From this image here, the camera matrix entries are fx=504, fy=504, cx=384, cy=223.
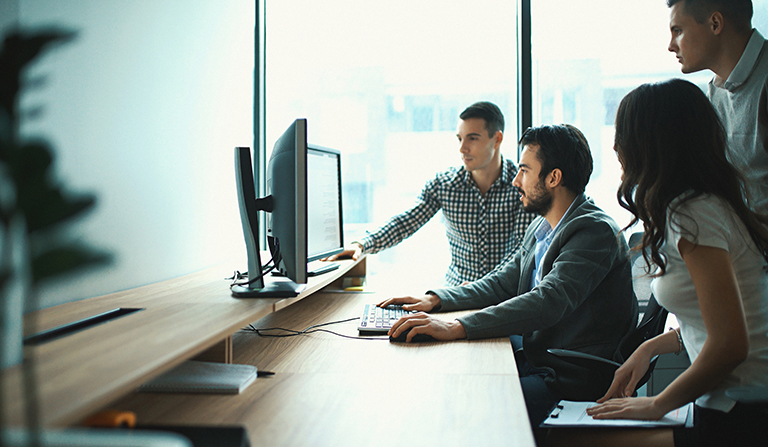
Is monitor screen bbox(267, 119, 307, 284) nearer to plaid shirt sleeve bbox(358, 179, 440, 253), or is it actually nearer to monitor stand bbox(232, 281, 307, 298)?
monitor stand bbox(232, 281, 307, 298)

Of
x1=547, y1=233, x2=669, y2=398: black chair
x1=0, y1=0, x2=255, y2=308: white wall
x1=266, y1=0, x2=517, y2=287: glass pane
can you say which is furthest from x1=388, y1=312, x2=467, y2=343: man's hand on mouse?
x1=266, y1=0, x2=517, y2=287: glass pane

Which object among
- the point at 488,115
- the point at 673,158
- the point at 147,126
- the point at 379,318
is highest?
the point at 488,115

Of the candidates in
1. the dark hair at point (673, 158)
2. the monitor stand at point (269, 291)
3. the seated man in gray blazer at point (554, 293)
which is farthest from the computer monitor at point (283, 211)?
the dark hair at point (673, 158)

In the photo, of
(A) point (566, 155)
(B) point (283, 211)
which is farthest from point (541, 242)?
(B) point (283, 211)

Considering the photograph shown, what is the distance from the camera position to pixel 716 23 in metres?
1.52

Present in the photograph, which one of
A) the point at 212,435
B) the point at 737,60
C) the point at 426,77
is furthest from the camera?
the point at 426,77

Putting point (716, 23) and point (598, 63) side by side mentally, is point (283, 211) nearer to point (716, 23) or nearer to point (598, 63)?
point (716, 23)

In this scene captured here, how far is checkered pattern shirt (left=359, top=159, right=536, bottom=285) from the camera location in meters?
2.44

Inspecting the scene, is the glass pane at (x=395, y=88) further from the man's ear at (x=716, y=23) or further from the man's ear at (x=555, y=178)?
the man's ear at (x=716, y=23)

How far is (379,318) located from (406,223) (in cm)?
103

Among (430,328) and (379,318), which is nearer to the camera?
(430,328)

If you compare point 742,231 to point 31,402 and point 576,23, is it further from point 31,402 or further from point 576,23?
point 576,23

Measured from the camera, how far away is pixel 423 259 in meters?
2.83

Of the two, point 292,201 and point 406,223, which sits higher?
point 292,201
